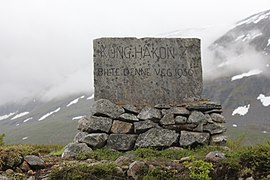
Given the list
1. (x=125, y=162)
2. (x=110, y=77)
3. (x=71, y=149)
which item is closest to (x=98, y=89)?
(x=110, y=77)

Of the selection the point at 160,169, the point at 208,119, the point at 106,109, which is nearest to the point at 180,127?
the point at 208,119

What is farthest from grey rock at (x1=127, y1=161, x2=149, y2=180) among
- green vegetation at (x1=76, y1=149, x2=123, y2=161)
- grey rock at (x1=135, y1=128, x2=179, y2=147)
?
grey rock at (x1=135, y1=128, x2=179, y2=147)

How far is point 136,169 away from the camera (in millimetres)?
8906

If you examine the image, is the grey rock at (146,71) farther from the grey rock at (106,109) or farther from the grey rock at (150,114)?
the grey rock at (150,114)

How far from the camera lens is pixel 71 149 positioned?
41.9 ft

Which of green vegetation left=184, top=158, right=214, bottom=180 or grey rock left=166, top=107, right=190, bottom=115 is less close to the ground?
grey rock left=166, top=107, right=190, bottom=115

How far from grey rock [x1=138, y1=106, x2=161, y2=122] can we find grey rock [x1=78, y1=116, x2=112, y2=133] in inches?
42.3

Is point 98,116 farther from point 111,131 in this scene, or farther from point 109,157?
point 109,157

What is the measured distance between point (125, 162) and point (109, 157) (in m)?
2.65

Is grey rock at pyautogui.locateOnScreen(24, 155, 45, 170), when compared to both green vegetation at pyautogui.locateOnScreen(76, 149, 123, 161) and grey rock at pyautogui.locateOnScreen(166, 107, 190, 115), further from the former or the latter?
grey rock at pyautogui.locateOnScreen(166, 107, 190, 115)

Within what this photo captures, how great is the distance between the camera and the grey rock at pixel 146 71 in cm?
1474

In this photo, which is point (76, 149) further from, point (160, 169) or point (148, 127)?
point (160, 169)

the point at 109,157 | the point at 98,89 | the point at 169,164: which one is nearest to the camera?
the point at 169,164

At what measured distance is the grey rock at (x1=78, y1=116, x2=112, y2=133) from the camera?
13625mm
